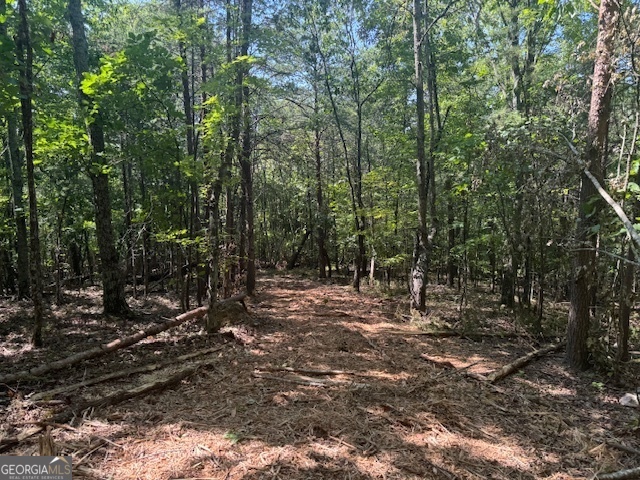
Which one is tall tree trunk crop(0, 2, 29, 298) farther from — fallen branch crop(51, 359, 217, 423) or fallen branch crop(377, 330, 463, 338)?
fallen branch crop(377, 330, 463, 338)

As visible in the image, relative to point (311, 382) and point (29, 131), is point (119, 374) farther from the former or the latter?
point (29, 131)

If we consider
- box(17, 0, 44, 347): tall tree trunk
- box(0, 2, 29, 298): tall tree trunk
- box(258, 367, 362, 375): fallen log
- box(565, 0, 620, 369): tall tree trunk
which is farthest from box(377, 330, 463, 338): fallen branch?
box(0, 2, 29, 298): tall tree trunk

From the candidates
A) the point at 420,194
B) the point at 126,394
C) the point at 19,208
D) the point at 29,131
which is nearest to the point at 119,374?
the point at 126,394

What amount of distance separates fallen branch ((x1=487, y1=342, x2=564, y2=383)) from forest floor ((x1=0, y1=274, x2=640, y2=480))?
0.12m

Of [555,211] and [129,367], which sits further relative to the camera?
[555,211]

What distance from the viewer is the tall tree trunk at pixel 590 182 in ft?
16.9

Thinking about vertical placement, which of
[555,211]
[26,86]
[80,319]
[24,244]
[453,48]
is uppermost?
[453,48]

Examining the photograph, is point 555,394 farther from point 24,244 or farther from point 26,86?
point 24,244

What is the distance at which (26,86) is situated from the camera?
5.61 meters

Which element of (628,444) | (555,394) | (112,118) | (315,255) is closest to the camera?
(628,444)

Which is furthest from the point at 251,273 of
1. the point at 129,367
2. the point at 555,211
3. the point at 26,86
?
the point at 555,211

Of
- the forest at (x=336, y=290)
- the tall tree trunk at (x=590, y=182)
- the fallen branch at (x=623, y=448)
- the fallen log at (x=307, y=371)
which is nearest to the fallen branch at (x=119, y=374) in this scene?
the forest at (x=336, y=290)

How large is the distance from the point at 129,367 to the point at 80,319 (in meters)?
4.24

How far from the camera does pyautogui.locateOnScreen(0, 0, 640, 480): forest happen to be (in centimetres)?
362
